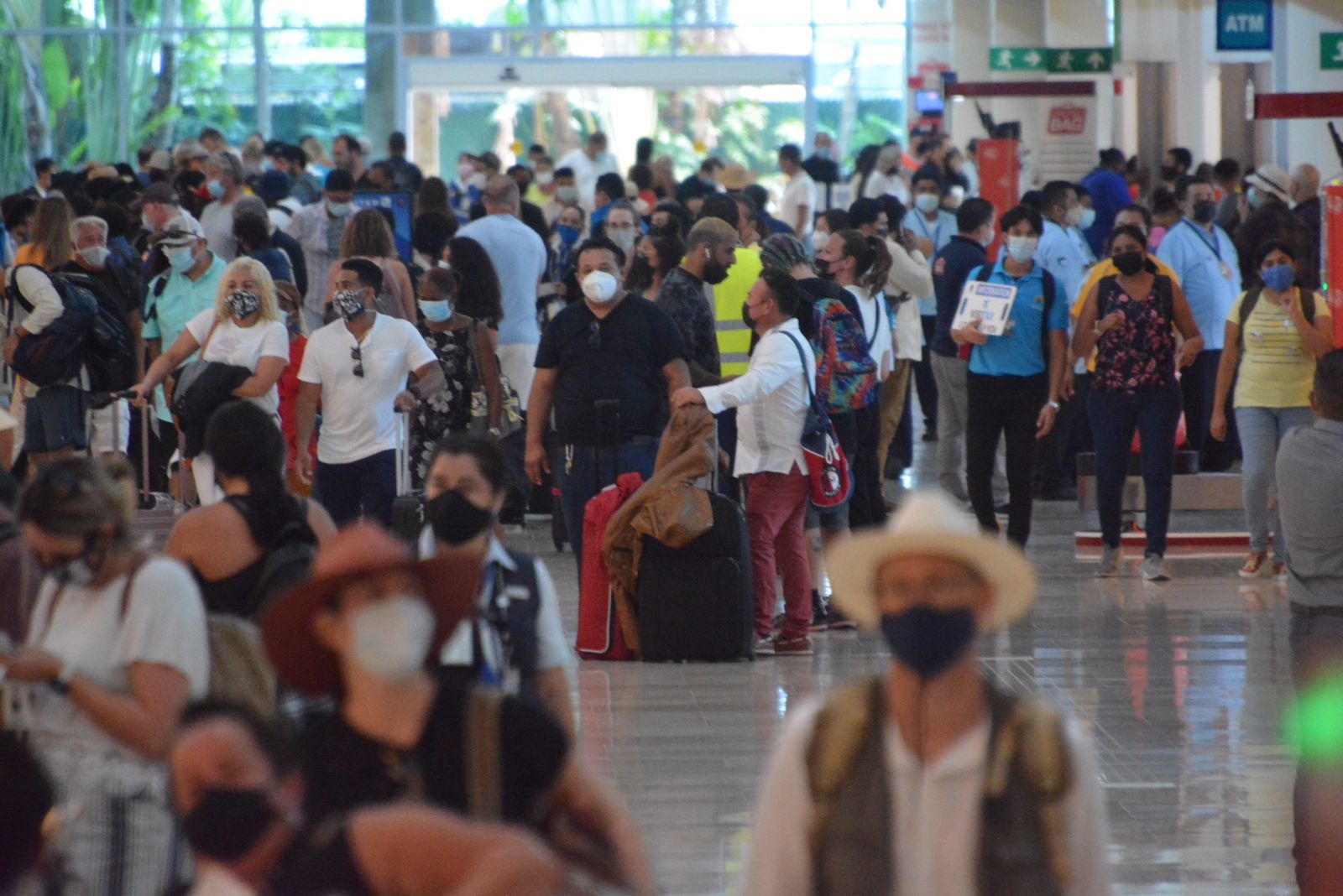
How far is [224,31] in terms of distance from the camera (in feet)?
99.8

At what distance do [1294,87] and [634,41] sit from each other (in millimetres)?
13672

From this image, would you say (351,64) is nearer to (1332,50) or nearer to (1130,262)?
(1332,50)

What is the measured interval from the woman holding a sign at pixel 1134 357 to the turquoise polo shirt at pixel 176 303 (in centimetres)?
438

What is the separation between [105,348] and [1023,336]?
464 centimetres

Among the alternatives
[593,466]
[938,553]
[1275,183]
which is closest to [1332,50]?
[1275,183]

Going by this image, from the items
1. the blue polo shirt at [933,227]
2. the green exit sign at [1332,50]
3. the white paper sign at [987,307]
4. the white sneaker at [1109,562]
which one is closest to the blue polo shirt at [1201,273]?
the blue polo shirt at [933,227]

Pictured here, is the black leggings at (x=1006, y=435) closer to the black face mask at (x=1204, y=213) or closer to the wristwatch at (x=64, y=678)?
the black face mask at (x=1204, y=213)

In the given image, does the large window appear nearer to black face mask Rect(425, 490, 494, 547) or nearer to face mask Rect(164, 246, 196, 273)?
face mask Rect(164, 246, 196, 273)

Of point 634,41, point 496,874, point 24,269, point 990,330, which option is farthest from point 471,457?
point 634,41

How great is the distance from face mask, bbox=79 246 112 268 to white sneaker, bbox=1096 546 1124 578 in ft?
17.8

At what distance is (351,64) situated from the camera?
100 ft

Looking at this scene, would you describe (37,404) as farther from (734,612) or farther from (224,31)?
(224,31)

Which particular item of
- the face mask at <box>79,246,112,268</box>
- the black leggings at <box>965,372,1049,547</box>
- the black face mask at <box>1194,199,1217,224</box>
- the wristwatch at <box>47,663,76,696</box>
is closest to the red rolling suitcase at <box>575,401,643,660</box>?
the black leggings at <box>965,372,1049,547</box>

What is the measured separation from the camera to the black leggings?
9875mm
